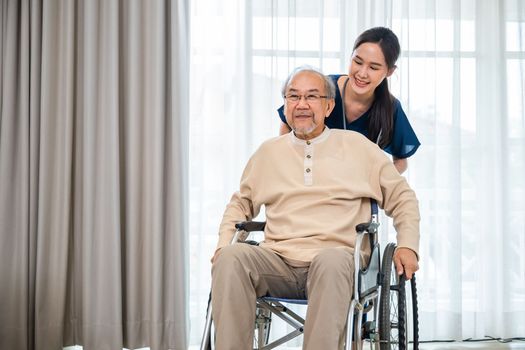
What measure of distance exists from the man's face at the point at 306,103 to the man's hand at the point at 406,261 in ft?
1.75

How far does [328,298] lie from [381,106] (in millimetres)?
961

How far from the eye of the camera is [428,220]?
347cm

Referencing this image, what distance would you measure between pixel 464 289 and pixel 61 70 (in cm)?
234

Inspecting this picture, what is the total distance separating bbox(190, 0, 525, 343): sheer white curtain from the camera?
11.2 feet

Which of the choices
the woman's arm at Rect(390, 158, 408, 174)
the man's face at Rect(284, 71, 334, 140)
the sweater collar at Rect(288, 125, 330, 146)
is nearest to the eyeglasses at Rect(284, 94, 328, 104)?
the man's face at Rect(284, 71, 334, 140)

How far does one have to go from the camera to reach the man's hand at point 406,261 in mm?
2191

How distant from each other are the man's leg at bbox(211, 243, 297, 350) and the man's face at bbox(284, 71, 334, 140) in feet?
1.57

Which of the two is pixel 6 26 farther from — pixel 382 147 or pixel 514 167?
pixel 514 167

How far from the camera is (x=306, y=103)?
237 cm

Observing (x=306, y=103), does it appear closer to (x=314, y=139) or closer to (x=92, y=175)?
(x=314, y=139)

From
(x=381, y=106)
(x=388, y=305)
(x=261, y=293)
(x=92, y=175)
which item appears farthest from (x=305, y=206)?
(x=92, y=175)

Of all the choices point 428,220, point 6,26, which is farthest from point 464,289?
point 6,26

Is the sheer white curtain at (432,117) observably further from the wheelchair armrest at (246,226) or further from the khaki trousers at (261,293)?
the khaki trousers at (261,293)

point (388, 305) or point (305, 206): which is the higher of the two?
point (305, 206)
